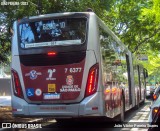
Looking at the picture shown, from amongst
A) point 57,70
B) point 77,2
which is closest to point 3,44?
point 77,2

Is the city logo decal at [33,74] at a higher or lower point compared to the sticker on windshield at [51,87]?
higher

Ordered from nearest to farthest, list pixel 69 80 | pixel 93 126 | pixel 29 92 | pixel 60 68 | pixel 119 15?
pixel 69 80 → pixel 60 68 → pixel 29 92 → pixel 93 126 → pixel 119 15

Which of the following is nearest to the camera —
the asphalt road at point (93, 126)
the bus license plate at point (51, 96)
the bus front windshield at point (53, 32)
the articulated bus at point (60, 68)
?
the articulated bus at point (60, 68)

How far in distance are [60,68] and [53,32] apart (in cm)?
103

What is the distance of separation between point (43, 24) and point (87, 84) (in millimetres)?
2118

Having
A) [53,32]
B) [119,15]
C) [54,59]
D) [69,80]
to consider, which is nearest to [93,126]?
[69,80]

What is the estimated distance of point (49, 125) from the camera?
466 inches

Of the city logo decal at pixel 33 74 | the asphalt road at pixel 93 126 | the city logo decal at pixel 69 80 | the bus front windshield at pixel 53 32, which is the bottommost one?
the asphalt road at pixel 93 126

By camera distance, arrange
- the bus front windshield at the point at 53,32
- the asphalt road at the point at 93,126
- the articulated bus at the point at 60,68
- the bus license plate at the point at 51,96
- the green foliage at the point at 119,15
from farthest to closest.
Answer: the green foliage at the point at 119,15
the asphalt road at the point at 93,126
the bus front windshield at the point at 53,32
the bus license plate at the point at 51,96
the articulated bus at the point at 60,68

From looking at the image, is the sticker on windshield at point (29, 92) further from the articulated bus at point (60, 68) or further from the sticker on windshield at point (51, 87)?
the sticker on windshield at point (51, 87)

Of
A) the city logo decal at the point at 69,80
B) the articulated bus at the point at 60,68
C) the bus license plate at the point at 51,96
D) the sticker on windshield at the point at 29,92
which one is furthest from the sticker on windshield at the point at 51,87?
the sticker on windshield at the point at 29,92

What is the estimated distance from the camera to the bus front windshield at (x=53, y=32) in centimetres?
902

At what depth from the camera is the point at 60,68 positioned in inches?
351

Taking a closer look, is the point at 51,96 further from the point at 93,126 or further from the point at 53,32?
the point at 93,126
